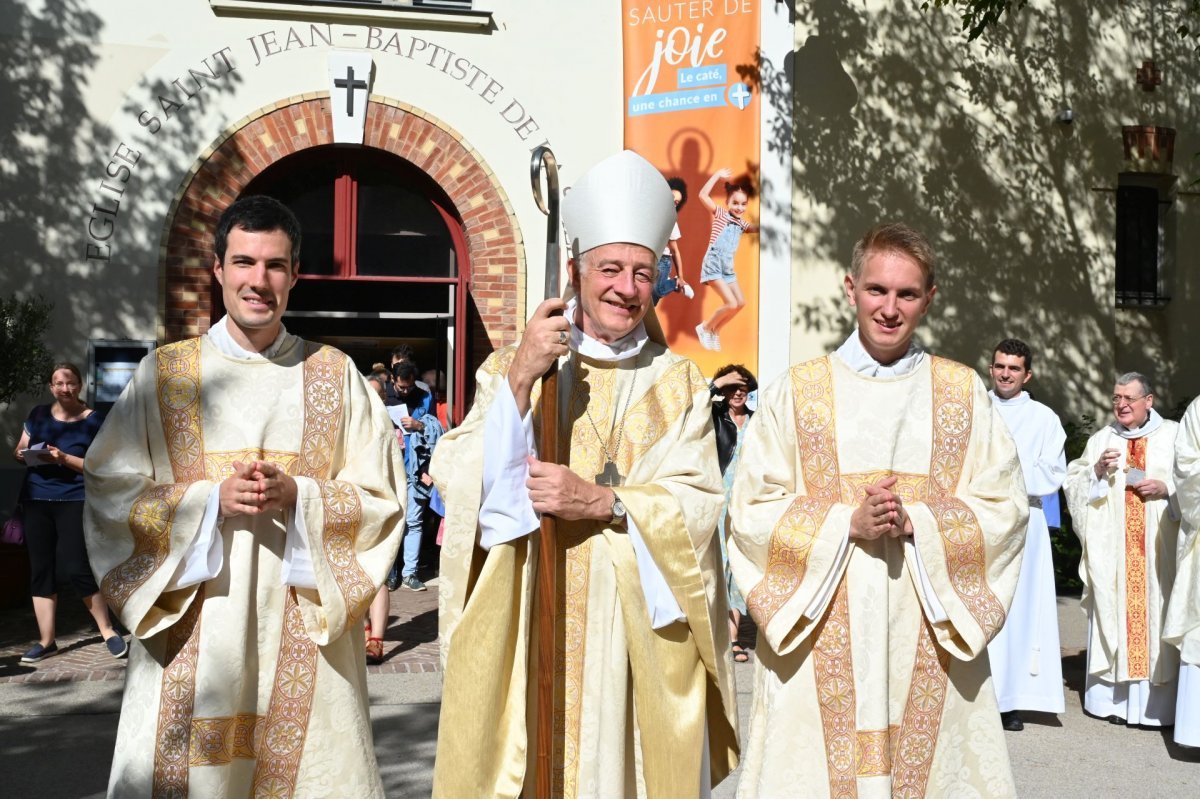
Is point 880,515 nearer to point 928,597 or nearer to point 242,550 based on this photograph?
point 928,597

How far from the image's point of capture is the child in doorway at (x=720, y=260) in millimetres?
11594

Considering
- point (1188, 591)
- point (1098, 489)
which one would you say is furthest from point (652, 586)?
point (1098, 489)

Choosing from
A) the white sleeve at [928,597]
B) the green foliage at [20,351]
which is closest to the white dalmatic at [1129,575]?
the white sleeve at [928,597]

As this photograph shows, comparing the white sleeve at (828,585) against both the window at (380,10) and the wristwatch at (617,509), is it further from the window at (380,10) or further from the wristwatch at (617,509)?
the window at (380,10)

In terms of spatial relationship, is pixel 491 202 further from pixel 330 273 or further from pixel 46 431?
pixel 46 431

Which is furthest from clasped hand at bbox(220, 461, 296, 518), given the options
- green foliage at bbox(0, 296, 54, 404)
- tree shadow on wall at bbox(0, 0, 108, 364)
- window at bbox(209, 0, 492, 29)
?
window at bbox(209, 0, 492, 29)

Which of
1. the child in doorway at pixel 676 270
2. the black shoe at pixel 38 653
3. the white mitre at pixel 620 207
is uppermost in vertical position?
the child in doorway at pixel 676 270

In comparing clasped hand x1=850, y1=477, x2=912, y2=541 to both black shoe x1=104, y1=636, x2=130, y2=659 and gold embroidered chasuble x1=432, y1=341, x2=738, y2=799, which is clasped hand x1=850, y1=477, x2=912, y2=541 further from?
black shoe x1=104, y1=636, x2=130, y2=659

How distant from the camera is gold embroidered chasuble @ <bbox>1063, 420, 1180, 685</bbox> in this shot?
7.31m

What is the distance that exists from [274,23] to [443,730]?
8.99 m

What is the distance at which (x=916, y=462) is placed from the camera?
3855 millimetres

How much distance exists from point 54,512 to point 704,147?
20.1 feet

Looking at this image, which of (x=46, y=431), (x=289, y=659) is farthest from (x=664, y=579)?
(x=46, y=431)

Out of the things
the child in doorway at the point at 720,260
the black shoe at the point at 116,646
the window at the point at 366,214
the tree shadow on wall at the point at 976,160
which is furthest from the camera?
the tree shadow on wall at the point at 976,160
